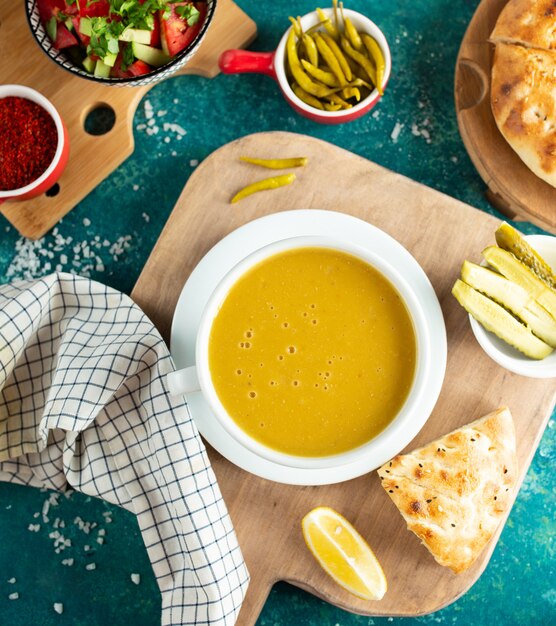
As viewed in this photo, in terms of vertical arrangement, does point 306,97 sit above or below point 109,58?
below

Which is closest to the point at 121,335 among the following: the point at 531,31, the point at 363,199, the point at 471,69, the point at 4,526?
the point at 363,199

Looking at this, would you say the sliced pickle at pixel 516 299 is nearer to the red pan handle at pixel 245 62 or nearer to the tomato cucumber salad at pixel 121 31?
the red pan handle at pixel 245 62

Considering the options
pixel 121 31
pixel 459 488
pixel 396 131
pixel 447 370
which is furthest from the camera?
pixel 396 131

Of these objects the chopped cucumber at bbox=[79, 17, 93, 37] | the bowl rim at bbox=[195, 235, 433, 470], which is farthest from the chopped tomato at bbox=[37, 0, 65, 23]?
the bowl rim at bbox=[195, 235, 433, 470]

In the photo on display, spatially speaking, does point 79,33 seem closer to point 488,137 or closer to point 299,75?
point 299,75

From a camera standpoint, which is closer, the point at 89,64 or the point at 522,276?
the point at 522,276

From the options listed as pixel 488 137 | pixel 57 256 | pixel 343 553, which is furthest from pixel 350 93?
pixel 343 553

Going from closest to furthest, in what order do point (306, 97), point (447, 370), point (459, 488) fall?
point (459, 488), point (447, 370), point (306, 97)
